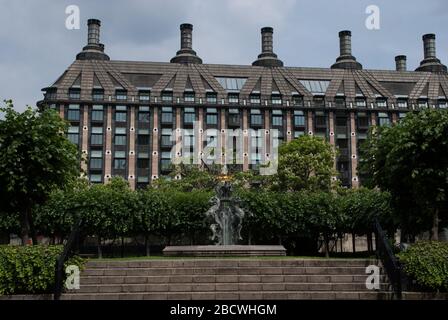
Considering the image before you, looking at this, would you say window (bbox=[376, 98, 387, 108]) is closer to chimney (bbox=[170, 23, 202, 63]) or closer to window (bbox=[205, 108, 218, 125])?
window (bbox=[205, 108, 218, 125])

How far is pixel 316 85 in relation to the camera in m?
85.9

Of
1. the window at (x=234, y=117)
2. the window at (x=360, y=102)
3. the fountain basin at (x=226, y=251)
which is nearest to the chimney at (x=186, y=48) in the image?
the window at (x=234, y=117)

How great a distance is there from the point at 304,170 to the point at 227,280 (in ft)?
136

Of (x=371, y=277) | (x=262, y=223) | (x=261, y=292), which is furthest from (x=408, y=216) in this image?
(x=262, y=223)

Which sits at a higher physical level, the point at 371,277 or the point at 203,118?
the point at 203,118

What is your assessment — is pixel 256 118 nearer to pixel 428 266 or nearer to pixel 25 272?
pixel 428 266

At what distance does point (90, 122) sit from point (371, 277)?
64719mm

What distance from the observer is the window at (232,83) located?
3268 inches

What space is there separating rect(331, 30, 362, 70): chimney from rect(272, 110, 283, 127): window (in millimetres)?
16172

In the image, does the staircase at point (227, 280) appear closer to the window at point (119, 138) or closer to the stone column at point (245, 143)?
the stone column at point (245, 143)

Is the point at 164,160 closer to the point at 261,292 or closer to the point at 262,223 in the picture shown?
the point at 262,223

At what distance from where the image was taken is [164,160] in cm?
7838

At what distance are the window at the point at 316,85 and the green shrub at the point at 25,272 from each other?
7052 centimetres

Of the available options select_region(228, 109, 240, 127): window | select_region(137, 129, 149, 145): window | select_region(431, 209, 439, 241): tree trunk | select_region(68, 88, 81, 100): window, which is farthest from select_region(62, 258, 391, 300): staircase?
select_region(68, 88, 81, 100): window
